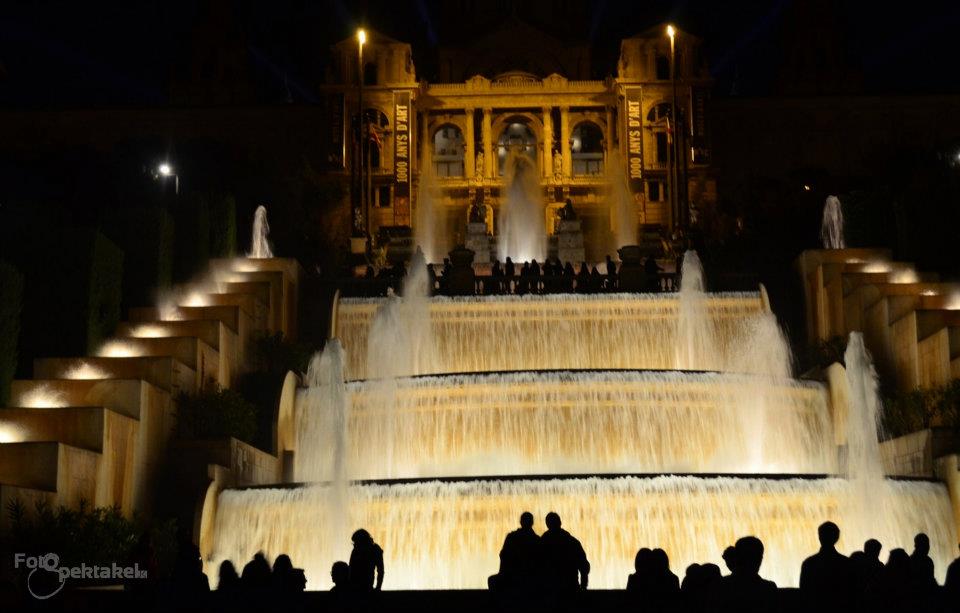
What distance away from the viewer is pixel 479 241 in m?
49.0

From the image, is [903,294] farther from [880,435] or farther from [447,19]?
[447,19]

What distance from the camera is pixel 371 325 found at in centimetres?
2525

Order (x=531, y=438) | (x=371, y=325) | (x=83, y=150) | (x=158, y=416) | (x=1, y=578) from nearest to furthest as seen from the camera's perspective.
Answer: (x=1, y=578) → (x=158, y=416) → (x=531, y=438) → (x=371, y=325) → (x=83, y=150)

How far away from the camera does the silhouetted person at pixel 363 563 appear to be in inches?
387

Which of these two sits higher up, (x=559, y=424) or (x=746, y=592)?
(x=559, y=424)

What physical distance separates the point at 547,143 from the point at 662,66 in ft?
19.5

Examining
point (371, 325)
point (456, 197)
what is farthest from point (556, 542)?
point (456, 197)

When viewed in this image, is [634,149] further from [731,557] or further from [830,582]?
[731,557]

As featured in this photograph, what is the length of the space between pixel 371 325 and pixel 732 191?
36894mm

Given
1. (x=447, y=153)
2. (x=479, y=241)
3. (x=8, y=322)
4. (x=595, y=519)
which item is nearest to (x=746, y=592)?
(x=595, y=519)

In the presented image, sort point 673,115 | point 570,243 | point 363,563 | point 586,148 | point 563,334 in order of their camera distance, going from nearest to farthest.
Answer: point 363,563
point 563,334
point 673,115
point 570,243
point 586,148

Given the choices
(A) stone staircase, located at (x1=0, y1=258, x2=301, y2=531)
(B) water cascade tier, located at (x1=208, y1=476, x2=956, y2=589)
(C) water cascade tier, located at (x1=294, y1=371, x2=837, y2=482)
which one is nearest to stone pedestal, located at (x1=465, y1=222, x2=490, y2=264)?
(A) stone staircase, located at (x1=0, y1=258, x2=301, y2=531)

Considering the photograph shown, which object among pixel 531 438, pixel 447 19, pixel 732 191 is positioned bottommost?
pixel 531 438

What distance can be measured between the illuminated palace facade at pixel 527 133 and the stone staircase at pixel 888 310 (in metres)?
31.4
